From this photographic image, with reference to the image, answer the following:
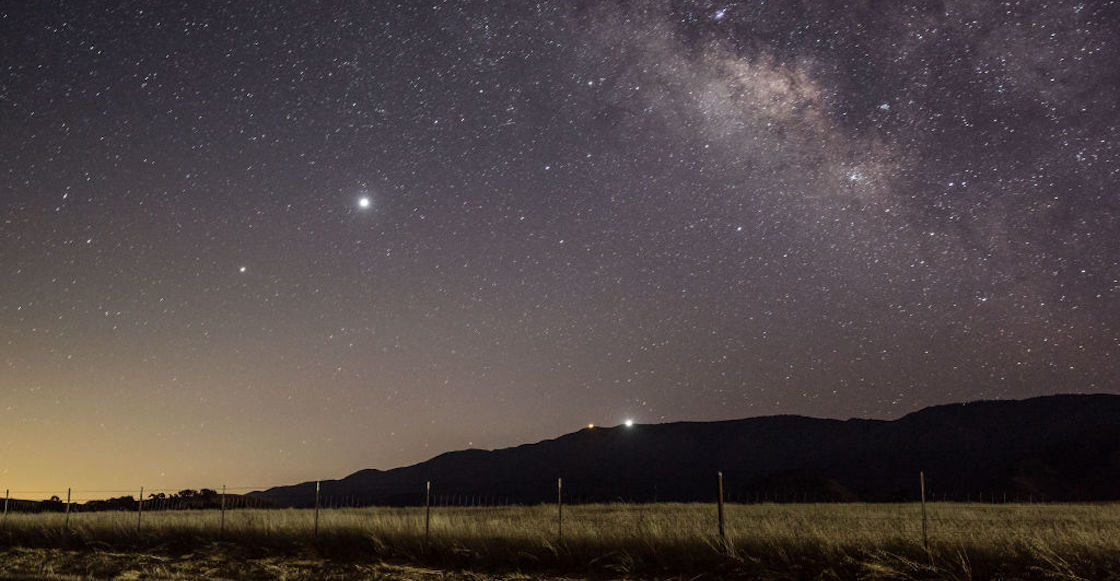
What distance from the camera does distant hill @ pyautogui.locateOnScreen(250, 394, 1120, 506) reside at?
9669 centimetres

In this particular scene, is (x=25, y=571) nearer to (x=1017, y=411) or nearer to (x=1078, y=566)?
(x=1078, y=566)

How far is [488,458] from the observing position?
175250mm

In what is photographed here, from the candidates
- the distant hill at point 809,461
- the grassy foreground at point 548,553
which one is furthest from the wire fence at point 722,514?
the distant hill at point 809,461

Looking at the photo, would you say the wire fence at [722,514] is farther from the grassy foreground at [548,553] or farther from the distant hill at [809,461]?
the distant hill at [809,461]

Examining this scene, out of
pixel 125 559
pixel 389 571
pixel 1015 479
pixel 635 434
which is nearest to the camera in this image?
pixel 389 571

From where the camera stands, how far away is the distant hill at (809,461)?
317 feet

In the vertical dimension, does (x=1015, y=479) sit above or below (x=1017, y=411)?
below

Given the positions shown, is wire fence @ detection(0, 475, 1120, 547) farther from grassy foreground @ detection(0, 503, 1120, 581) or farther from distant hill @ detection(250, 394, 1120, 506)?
distant hill @ detection(250, 394, 1120, 506)

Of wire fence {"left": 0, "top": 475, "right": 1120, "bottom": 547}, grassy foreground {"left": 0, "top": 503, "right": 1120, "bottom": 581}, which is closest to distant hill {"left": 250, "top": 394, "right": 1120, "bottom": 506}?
wire fence {"left": 0, "top": 475, "right": 1120, "bottom": 547}

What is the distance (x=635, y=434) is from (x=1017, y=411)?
6876 cm

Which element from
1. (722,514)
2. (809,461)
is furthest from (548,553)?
(809,461)

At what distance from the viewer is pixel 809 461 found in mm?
134125

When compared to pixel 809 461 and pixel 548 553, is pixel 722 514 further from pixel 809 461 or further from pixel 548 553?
pixel 809 461

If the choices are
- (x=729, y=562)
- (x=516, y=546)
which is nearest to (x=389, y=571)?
(x=516, y=546)
